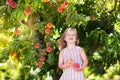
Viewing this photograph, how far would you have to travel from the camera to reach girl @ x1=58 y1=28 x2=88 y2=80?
534 cm

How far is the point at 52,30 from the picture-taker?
6074mm

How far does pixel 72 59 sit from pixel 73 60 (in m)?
0.02

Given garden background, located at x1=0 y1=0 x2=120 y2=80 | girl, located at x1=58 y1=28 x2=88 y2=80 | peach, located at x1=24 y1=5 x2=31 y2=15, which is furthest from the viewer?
garden background, located at x1=0 y1=0 x2=120 y2=80

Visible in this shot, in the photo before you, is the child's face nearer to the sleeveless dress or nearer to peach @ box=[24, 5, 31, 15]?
the sleeveless dress

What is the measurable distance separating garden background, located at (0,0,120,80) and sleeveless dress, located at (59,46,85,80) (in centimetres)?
41

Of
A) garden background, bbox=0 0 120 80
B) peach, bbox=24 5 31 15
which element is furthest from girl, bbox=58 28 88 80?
peach, bbox=24 5 31 15

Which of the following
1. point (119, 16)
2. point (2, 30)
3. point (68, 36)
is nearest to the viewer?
point (68, 36)

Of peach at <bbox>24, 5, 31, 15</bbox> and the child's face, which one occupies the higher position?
peach at <bbox>24, 5, 31, 15</bbox>

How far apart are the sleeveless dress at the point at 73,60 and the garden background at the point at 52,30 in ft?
1.35

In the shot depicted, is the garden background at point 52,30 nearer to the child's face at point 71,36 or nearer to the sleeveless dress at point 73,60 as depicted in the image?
the child's face at point 71,36

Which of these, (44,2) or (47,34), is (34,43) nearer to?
(47,34)

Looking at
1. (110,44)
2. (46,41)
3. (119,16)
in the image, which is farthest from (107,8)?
(46,41)

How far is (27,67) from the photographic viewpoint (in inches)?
263

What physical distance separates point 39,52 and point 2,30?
2.25ft
